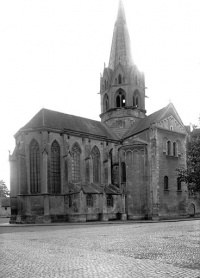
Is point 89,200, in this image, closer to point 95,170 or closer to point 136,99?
point 95,170

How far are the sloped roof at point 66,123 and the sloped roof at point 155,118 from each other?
3507 millimetres

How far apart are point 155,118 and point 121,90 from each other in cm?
886

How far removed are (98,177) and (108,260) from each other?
3466 cm

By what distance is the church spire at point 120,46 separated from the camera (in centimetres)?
5375

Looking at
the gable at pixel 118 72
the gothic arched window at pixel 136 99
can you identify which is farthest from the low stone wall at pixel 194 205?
the gable at pixel 118 72

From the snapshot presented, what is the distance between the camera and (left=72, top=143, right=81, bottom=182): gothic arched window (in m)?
43.7

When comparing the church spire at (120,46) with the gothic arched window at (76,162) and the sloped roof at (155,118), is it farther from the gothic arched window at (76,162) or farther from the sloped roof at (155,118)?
the gothic arched window at (76,162)

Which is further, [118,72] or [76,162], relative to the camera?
[118,72]

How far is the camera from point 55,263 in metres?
11.0

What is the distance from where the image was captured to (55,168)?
42.2 meters

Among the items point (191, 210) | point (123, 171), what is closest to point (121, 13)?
point (123, 171)

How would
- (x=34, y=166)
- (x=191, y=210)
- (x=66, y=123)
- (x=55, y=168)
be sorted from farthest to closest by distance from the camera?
(x=191, y=210) → (x=66, y=123) → (x=55, y=168) → (x=34, y=166)

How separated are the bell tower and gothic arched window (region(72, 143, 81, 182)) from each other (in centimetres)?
919

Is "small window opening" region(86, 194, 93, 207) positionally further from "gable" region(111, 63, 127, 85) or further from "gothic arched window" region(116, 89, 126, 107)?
"gable" region(111, 63, 127, 85)
